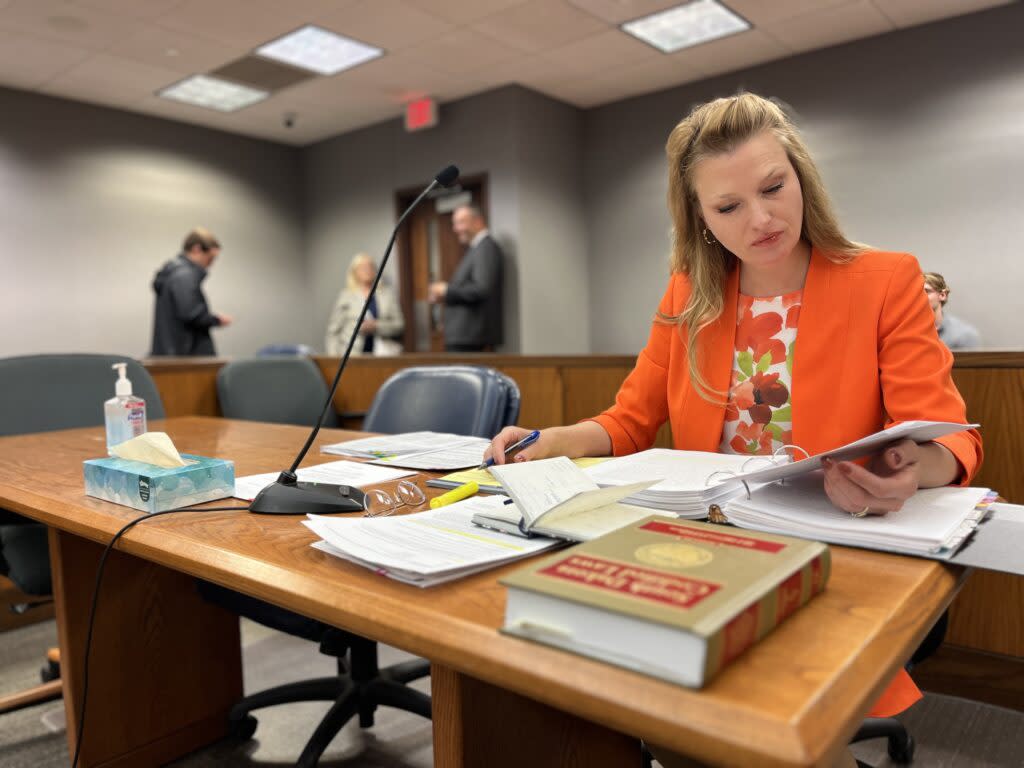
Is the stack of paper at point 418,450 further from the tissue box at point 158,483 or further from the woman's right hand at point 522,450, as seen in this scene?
the tissue box at point 158,483

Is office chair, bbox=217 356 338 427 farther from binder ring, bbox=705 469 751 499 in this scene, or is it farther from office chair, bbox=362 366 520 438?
binder ring, bbox=705 469 751 499

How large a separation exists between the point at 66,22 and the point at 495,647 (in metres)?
4.97

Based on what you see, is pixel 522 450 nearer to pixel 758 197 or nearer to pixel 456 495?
pixel 456 495

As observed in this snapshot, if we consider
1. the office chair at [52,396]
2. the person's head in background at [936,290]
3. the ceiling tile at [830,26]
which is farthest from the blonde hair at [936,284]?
the ceiling tile at [830,26]

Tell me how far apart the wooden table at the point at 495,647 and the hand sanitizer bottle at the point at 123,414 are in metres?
0.10

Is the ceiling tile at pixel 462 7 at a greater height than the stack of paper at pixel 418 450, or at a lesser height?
greater

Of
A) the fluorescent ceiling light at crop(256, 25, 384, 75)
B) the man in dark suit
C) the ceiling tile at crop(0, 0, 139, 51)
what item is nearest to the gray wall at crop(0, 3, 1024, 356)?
the man in dark suit

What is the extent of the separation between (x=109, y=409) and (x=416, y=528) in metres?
0.88

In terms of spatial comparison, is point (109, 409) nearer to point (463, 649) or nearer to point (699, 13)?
point (463, 649)

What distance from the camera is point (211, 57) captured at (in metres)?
4.74

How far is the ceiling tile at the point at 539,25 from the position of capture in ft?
13.7

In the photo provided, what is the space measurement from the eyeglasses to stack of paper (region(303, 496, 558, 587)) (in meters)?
0.10

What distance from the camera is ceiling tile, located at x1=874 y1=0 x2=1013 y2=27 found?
4.27m

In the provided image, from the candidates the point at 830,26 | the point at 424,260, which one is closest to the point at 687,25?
the point at 830,26
